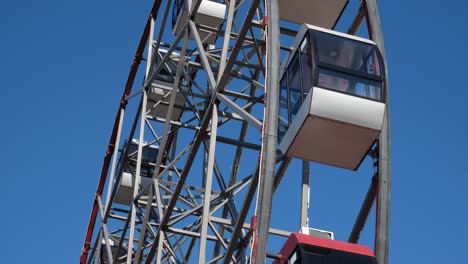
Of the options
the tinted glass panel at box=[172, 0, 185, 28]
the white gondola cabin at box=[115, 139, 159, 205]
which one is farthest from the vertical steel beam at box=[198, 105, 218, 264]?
the white gondola cabin at box=[115, 139, 159, 205]

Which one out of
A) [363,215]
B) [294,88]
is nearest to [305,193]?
[363,215]

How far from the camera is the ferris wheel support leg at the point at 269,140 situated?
14.4 metres

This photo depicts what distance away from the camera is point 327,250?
14.9 m

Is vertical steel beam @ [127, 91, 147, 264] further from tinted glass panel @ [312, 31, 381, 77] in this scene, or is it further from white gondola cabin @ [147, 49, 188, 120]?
tinted glass panel @ [312, 31, 381, 77]

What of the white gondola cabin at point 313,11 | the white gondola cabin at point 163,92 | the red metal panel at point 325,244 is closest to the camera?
the red metal panel at point 325,244

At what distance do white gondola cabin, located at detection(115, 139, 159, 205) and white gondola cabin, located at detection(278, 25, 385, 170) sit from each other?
9.06m

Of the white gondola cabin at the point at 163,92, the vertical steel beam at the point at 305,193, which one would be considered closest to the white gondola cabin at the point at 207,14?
the white gondola cabin at the point at 163,92

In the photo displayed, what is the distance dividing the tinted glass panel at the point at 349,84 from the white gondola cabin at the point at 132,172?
9.70 m

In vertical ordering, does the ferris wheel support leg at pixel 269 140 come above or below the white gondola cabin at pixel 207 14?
below

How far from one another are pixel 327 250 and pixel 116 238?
1262cm

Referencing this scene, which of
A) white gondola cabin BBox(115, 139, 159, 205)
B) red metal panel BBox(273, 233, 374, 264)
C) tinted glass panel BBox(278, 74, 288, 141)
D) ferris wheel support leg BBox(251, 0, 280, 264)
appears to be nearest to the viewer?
ferris wheel support leg BBox(251, 0, 280, 264)

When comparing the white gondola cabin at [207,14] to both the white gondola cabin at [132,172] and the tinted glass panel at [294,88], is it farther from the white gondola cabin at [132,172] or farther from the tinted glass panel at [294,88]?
the tinted glass panel at [294,88]

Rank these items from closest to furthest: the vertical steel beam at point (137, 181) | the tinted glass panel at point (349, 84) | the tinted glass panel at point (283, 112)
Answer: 1. the tinted glass panel at point (349, 84)
2. the tinted glass panel at point (283, 112)
3. the vertical steel beam at point (137, 181)

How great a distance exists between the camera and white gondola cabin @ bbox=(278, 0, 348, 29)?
19.1 m
